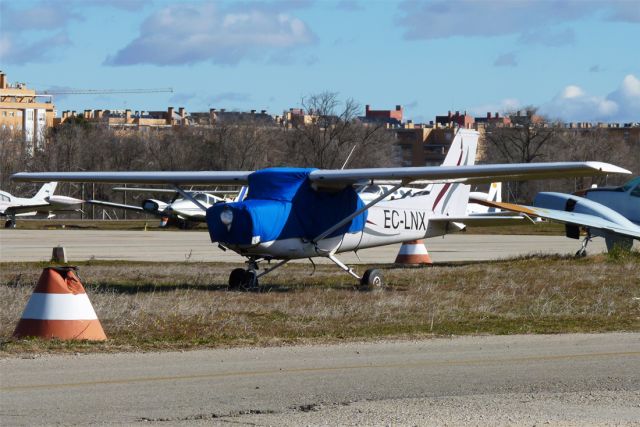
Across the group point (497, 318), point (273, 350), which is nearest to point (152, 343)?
point (273, 350)

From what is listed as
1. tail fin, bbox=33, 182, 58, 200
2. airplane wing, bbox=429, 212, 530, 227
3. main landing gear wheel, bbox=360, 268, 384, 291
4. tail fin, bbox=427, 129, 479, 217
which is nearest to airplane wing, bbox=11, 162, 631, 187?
main landing gear wheel, bbox=360, 268, 384, 291

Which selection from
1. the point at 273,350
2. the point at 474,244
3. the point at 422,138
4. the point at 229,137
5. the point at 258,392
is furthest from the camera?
the point at 422,138

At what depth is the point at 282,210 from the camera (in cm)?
1867

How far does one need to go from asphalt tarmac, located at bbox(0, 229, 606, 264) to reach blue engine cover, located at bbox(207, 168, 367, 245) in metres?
8.02

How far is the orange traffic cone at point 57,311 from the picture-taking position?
A: 11492 millimetres

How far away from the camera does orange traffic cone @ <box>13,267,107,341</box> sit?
11492 millimetres

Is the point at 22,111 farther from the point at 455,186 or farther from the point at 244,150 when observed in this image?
the point at 455,186

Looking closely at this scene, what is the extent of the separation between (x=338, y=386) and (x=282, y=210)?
9.35 metres

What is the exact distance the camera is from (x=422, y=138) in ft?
580

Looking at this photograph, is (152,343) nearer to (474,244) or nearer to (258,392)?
(258,392)

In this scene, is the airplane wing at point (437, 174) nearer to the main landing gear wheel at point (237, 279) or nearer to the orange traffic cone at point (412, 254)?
the main landing gear wheel at point (237, 279)

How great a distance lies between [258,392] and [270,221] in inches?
365

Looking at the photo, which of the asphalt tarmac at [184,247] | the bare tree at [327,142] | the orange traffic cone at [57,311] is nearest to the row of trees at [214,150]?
the bare tree at [327,142]

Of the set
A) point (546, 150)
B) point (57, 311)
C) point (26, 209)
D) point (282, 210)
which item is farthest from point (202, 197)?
point (546, 150)
